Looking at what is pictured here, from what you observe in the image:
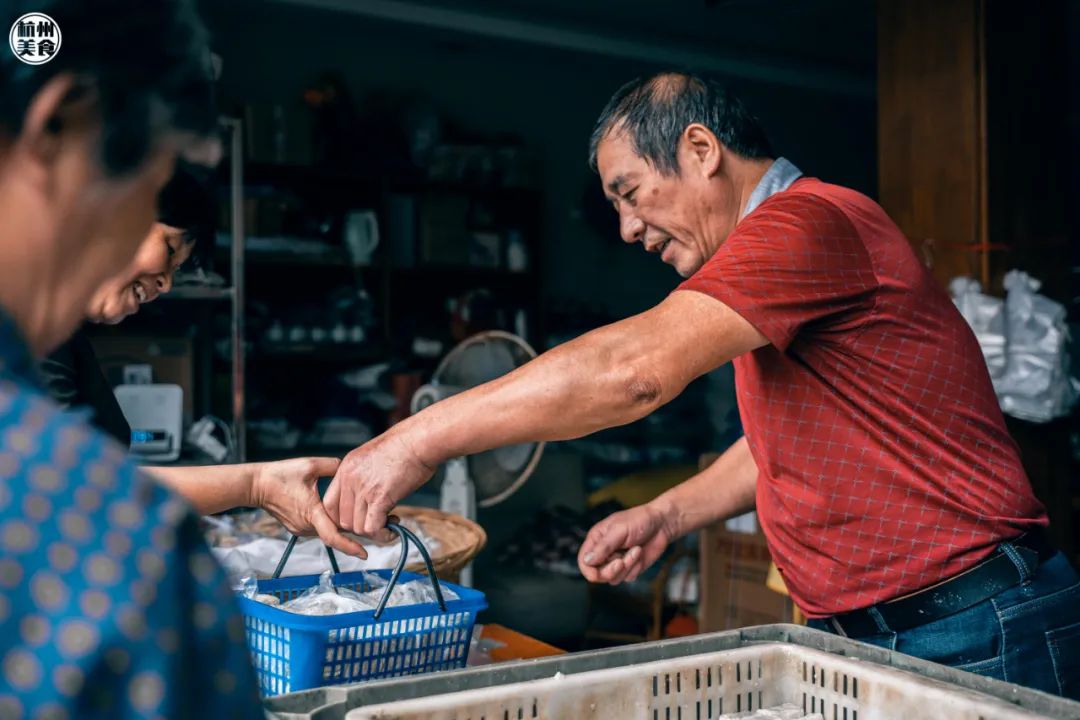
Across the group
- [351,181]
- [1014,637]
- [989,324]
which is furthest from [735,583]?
[351,181]

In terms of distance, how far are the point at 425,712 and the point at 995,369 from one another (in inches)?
109

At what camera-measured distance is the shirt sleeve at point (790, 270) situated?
1446 millimetres

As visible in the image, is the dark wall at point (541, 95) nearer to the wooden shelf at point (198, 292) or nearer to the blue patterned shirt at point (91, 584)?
the wooden shelf at point (198, 292)

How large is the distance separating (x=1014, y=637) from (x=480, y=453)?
A: 1854 millimetres

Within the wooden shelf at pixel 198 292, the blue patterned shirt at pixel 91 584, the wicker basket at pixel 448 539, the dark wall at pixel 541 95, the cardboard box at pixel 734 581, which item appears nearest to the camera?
the blue patterned shirt at pixel 91 584

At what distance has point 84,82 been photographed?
572 millimetres

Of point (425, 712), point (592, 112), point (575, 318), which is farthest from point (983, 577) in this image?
point (592, 112)

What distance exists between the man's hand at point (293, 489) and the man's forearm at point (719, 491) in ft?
2.22

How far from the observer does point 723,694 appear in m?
1.28

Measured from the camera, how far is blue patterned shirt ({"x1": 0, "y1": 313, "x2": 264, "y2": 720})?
1.52ft

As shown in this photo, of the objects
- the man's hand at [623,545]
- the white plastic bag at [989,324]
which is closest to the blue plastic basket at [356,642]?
the man's hand at [623,545]

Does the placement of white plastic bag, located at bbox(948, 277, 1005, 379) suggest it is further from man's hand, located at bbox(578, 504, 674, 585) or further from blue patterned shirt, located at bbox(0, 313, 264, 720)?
blue patterned shirt, located at bbox(0, 313, 264, 720)

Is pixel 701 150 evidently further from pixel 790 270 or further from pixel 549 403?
pixel 549 403

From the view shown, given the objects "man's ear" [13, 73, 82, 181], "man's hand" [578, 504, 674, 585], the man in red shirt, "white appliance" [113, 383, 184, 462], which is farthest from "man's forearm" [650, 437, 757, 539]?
"white appliance" [113, 383, 184, 462]
